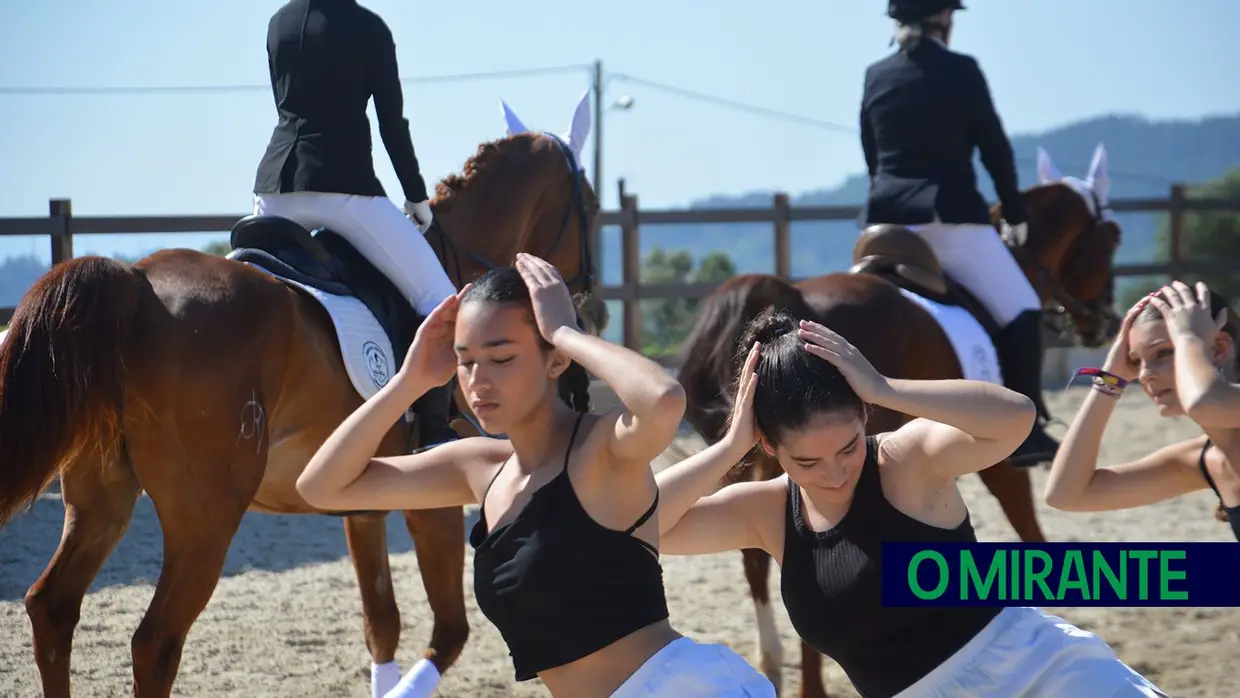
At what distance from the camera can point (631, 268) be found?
11258mm

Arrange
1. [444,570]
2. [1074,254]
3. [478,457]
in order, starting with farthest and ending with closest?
1. [1074,254]
2. [444,570]
3. [478,457]

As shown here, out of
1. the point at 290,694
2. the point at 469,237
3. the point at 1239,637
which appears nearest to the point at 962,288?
the point at 1239,637

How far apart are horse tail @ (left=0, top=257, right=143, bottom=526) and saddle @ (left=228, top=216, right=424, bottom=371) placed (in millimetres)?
705

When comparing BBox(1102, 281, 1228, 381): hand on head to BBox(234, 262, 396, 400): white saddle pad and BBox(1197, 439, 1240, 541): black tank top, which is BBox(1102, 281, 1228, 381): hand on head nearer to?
BBox(1197, 439, 1240, 541): black tank top

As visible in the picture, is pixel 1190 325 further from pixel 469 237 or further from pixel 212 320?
pixel 469 237

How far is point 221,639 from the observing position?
17.8 feet

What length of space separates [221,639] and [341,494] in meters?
3.23

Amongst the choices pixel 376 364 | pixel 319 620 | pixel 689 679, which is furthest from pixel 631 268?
pixel 689 679

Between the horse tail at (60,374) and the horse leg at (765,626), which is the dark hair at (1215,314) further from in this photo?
the horse tail at (60,374)

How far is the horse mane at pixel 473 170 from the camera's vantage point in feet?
17.5

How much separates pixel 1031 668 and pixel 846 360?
647mm

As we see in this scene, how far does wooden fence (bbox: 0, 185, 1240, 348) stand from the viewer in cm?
824

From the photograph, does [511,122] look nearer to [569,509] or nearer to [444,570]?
[444,570]

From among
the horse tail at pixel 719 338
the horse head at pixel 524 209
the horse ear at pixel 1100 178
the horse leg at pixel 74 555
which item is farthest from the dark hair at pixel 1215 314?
the horse ear at pixel 1100 178
